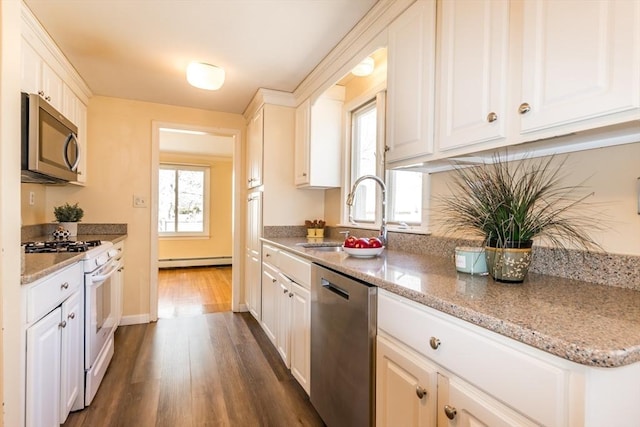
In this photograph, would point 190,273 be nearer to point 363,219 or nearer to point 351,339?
point 363,219

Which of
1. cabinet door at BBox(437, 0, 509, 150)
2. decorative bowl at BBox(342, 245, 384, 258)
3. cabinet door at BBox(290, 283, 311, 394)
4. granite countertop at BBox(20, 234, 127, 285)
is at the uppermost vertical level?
cabinet door at BBox(437, 0, 509, 150)

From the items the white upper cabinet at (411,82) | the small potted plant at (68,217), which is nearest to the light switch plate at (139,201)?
the small potted plant at (68,217)

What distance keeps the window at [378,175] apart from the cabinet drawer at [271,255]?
2.23 feet

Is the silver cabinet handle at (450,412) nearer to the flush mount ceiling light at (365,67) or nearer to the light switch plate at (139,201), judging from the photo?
the flush mount ceiling light at (365,67)

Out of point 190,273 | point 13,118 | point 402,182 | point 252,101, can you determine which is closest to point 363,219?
point 402,182

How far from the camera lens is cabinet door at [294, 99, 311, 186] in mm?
2832

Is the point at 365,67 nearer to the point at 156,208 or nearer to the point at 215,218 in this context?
the point at 156,208

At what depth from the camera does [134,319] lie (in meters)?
3.28

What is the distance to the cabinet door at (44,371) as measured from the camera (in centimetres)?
127

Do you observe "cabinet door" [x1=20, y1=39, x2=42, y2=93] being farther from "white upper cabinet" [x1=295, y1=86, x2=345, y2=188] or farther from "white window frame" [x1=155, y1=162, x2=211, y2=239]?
"white window frame" [x1=155, y1=162, x2=211, y2=239]

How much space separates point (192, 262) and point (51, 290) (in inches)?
198

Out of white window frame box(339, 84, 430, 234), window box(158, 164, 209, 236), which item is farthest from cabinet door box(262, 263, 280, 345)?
window box(158, 164, 209, 236)

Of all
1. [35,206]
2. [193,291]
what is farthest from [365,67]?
[193,291]

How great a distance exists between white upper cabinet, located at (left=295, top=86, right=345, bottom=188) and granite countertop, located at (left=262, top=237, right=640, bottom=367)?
1.55 metres
